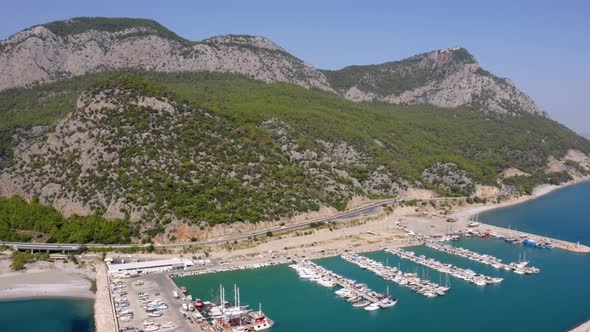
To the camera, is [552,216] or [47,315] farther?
[552,216]

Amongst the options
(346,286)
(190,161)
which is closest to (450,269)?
(346,286)

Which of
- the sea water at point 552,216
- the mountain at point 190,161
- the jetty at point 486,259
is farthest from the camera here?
the sea water at point 552,216

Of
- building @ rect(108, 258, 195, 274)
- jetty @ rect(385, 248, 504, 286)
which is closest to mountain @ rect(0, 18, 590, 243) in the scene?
building @ rect(108, 258, 195, 274)

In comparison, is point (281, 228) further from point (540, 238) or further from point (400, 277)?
point (540, 238)

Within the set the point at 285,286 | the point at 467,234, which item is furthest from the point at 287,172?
the point at 285,286

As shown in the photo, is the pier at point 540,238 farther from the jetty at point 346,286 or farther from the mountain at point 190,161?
the jetty at point 346,286

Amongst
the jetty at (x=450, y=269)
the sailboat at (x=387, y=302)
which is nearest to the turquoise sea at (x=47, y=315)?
the sailboat at (x=387, y=302)

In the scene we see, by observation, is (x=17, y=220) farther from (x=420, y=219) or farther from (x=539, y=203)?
(x=539, y=203)

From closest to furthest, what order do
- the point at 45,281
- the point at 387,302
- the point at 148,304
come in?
the point at 148,304, the point at 387,302, the point at 45,281
